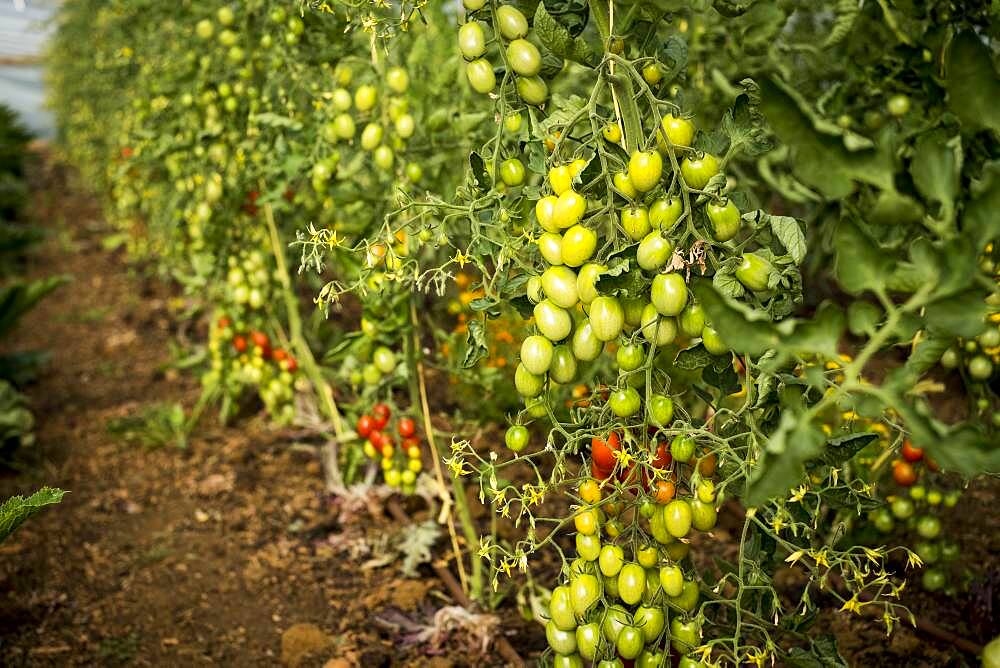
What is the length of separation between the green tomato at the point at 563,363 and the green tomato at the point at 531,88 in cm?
34

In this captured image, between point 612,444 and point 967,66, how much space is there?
2.01 ft

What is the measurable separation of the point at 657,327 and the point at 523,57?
383 millimetres

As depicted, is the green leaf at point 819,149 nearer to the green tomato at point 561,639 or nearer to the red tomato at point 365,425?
the green tomato at point 561,639

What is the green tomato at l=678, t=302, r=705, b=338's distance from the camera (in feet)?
3.28

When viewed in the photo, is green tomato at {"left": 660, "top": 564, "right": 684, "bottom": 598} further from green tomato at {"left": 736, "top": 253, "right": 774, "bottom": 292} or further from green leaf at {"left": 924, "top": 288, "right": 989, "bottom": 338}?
green leaf at {"left": 924, "top": 288, "right": 989, "bottom": 338}

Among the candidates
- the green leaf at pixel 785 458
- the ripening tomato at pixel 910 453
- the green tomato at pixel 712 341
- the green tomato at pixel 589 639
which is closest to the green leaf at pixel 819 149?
the green leaf at pixel 785 458

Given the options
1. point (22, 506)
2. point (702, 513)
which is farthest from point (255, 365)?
point (702, 513)

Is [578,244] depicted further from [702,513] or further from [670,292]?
[702,513]

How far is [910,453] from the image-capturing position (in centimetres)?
165

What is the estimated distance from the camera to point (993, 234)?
2.21ft

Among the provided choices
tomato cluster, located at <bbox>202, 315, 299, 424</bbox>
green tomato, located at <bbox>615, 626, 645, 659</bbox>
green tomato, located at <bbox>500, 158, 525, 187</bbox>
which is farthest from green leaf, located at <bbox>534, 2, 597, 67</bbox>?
tomato cluster, located at <bbox>202, 315, 299, 424</bbox>

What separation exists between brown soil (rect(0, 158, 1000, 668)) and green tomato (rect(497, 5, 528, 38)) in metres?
1.15

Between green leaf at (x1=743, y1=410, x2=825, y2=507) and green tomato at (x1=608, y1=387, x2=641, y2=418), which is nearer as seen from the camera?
green leaf at (x1=743, y1=410, x2=825, y2=507)

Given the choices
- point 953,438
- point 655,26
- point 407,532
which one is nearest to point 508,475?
point 407,532
